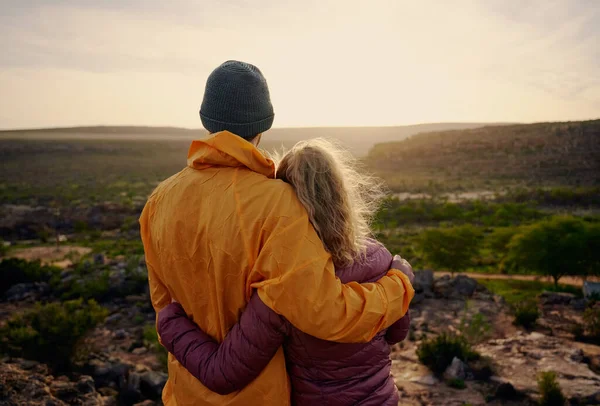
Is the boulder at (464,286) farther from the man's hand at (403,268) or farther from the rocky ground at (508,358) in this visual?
the man's hand at (403,268)

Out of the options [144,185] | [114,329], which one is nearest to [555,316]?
[114,329]

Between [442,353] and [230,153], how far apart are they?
6.67 meters

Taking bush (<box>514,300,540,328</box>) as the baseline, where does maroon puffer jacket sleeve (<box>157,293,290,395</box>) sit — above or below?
above

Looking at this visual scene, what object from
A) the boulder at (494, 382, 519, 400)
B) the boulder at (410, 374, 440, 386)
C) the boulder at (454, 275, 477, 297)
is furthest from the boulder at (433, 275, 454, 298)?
the boulder at (494, 382, 519, 400)

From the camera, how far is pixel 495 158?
5994 centimetres

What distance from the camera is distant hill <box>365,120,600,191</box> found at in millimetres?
48688

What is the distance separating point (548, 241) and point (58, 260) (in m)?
17.5

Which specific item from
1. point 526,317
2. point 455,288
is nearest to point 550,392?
point 526,317

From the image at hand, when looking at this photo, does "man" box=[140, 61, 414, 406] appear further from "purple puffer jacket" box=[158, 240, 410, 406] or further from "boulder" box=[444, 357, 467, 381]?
"boulder" box=[444, 357, 467, 381]

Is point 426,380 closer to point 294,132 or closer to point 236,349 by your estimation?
point 236,349

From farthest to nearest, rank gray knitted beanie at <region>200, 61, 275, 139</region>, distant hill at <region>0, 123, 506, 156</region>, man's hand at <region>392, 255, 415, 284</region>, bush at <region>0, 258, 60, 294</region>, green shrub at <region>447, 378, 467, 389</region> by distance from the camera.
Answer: distant hill at <region>0, 123, 506, 156</region>
bush at <region>0, 258, 60, 294</region>
green shrub at <region>447, 378, 467, 389</region>
man's hand at <region>392, 255, 415, 284</region>
gray knitted beanie at <region>200, 61, 275, 139</region>

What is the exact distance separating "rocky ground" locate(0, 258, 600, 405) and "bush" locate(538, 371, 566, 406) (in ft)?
0.71

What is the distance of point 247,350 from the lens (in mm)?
1682

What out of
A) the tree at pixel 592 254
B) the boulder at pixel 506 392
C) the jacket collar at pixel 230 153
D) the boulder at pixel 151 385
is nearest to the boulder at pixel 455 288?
the tree at pixel 592 254
